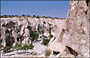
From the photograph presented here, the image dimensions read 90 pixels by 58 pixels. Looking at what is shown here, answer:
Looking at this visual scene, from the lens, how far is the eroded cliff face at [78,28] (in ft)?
26.7

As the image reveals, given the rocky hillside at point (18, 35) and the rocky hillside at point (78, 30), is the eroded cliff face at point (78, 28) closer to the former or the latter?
the rocky hillside at point (78, 30)

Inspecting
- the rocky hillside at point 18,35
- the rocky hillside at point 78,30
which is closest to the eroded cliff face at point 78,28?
the rocky hillside at point 78,30

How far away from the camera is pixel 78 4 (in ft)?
29.4

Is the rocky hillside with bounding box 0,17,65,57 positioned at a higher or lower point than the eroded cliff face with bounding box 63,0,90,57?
lower

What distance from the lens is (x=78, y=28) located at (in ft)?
28.5

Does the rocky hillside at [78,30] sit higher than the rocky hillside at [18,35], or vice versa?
the rocky hillside at [78,30]

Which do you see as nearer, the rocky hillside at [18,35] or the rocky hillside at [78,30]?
the rocky hillside at [78,30]

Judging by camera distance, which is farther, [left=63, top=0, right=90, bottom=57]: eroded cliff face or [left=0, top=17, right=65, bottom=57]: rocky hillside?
[left=0, top=17, right=65, bottom=57]: rocky hillside

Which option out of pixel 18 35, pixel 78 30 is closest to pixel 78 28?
pixel 78 30

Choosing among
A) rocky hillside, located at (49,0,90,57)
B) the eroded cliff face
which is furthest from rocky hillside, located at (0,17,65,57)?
the eroded cliff face

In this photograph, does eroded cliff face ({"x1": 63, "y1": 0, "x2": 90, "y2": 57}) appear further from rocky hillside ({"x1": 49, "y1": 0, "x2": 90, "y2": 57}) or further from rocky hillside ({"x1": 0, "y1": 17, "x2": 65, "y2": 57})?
rocky hillside ({"x1": 0, "y1": 17, "x2": 65, "y2": 57})

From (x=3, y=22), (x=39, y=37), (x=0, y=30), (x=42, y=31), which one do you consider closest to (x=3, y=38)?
(x=0, y=30)

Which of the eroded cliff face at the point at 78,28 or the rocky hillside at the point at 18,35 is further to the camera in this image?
the rocky hillside at the point at 18,35

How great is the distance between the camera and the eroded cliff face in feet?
26.7
